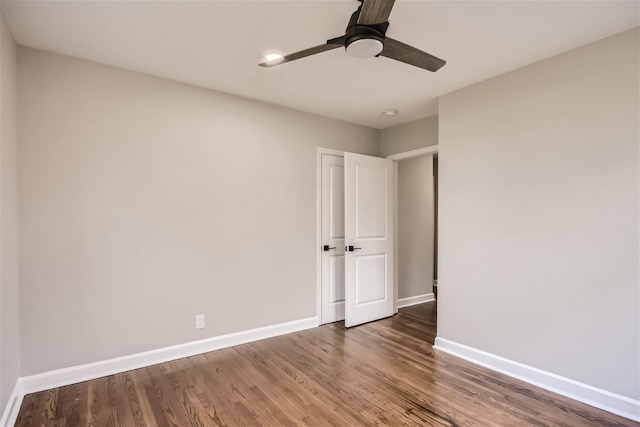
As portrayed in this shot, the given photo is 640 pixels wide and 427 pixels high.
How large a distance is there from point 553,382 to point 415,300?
252 centimetres

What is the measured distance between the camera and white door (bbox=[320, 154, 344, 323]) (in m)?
4.03

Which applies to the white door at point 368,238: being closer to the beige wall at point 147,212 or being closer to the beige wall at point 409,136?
the beige wall at point 409,136

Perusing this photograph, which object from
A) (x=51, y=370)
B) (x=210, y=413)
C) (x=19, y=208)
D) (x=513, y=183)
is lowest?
(x=210, y=413)

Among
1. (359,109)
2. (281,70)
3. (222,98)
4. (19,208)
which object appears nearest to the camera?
(19,208)

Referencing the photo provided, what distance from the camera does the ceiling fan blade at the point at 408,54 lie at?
71.4 inches

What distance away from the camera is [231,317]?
3324mm

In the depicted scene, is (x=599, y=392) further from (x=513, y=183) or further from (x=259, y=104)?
(x=259, y=104)

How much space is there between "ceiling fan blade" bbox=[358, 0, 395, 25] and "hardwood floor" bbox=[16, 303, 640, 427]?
7.63 feet

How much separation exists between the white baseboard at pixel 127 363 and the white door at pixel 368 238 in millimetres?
850

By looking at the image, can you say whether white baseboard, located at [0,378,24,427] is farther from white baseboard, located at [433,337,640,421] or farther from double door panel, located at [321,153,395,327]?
white baseboard, located at [433,337,640,421]

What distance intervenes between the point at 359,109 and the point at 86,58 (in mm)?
2605

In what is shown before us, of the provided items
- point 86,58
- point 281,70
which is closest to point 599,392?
point 281,70

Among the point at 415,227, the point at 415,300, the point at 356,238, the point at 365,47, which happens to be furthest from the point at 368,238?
the point at 365,47

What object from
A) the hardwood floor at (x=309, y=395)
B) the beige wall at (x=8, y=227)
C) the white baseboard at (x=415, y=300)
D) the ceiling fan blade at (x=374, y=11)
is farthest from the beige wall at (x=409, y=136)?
the beige wall at (x=8, y=227)
